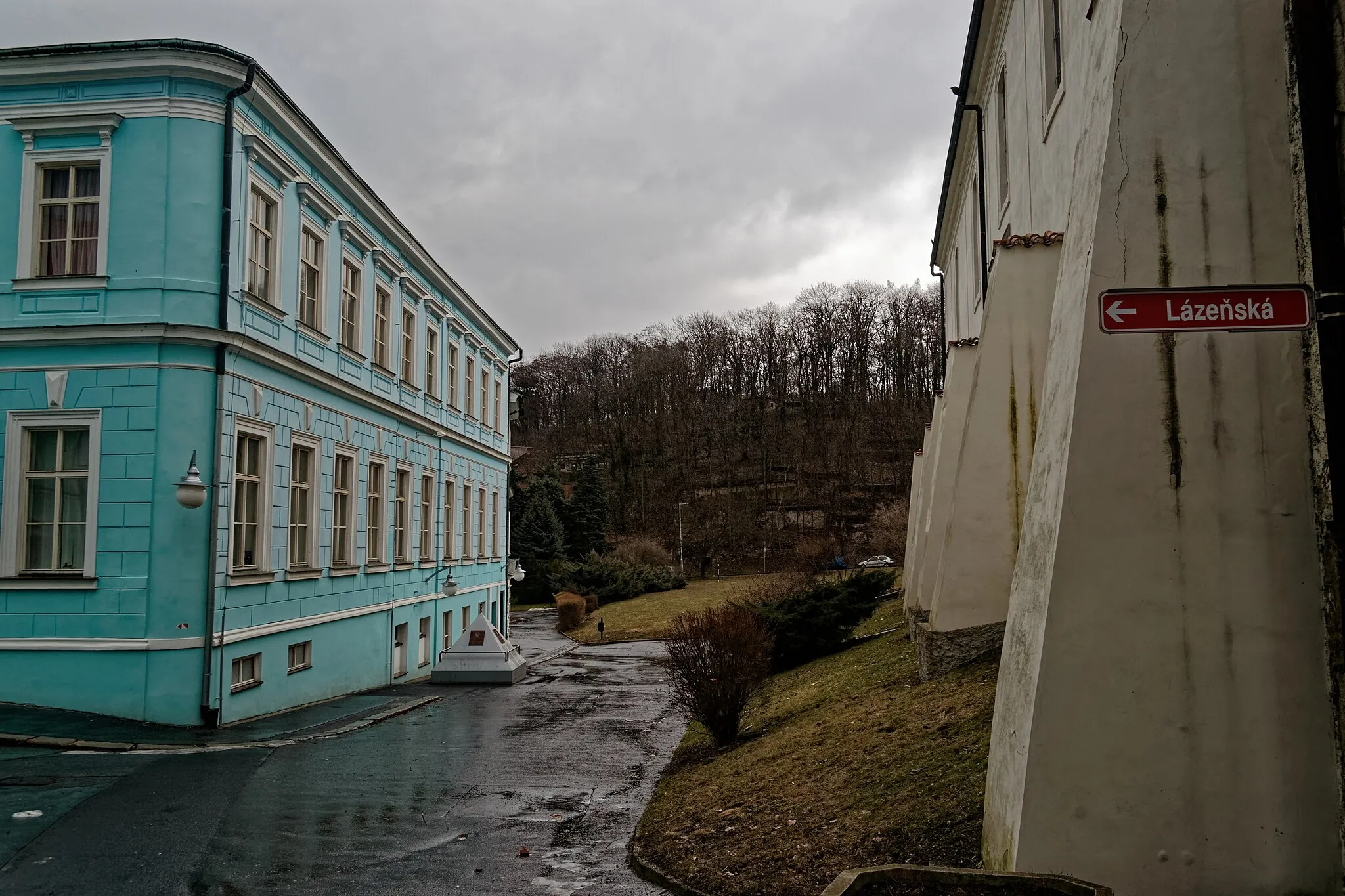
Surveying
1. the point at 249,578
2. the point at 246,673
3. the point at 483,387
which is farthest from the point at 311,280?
the point at 483,387

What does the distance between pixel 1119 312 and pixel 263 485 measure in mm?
15204

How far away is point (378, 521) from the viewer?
2297 centimetres

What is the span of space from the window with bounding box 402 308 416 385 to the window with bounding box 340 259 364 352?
9.88 ft

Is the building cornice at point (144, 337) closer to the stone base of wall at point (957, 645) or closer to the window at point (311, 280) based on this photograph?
the window at point (311, 280)

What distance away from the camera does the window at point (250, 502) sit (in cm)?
1588

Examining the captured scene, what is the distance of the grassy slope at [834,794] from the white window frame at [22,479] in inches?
352

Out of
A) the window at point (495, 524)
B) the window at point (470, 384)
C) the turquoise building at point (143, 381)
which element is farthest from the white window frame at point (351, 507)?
the window at point (495, 524)

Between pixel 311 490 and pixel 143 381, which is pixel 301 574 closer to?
pixel 311 490

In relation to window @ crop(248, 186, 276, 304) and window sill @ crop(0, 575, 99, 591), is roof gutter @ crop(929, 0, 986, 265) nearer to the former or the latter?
window @ crop(248, 186, 276, 304)

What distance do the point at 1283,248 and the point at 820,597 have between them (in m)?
16.0

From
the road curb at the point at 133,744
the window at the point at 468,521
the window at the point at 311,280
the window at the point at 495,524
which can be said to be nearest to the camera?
the road curb at the point at 133,744

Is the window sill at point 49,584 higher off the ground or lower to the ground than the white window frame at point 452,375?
lower

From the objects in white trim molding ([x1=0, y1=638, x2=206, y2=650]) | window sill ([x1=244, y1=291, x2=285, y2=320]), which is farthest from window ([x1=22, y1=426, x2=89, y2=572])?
window sill ([x1=244, y1=291, x2=285, y2=320])

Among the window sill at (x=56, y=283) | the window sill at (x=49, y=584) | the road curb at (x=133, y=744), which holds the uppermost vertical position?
the window sill at (x=56, y=283)
